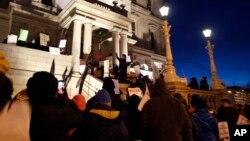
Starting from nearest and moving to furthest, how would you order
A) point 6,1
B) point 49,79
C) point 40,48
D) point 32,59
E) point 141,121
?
1. point 49,79
2. point 141,121
3. point 32,59
4. point 40,48
5. point 6,1

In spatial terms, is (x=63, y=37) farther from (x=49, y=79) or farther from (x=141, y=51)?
(x=49, y=79)

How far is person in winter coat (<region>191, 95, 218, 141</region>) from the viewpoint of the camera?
4582mm

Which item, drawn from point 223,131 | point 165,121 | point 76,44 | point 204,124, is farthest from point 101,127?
point 76,44

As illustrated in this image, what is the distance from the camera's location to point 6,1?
23578mm

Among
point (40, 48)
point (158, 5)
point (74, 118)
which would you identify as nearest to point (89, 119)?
point (74, 118)

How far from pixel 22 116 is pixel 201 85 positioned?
48.9 ft

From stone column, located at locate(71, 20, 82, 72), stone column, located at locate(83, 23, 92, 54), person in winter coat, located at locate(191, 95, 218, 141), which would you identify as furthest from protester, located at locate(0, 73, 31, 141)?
stone column, located at locate(83, 23, 92, 54)

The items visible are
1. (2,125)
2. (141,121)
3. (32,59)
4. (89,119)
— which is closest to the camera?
(2,125)

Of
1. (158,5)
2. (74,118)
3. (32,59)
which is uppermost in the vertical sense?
(158,5)

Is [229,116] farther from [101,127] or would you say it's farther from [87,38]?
[87,38]

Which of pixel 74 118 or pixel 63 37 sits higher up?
pixel 63 37

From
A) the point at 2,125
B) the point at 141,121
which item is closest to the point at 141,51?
the point at 141,121

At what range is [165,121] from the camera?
12.1 ft

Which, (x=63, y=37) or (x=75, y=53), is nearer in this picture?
(x=75, y=53)
